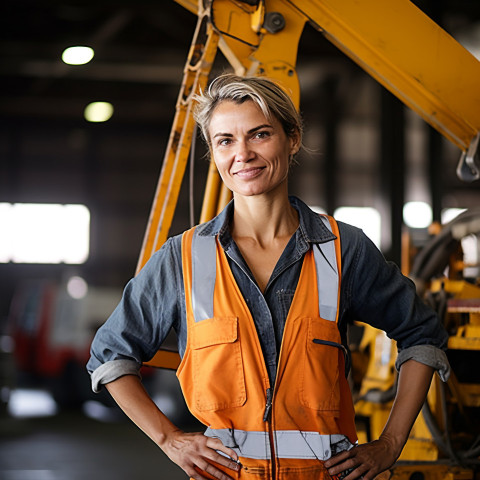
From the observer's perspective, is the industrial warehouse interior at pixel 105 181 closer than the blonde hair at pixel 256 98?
No

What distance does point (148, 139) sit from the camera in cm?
1461

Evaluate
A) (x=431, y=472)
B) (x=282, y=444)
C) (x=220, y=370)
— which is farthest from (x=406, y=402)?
(x=431, y=472)

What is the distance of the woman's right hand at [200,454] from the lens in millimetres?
1564

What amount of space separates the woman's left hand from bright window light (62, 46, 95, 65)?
11802mm

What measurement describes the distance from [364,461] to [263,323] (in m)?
0.38

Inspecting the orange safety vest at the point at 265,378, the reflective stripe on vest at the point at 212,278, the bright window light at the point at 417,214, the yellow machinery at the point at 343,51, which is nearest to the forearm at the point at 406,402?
the orange safety vest at the point at 265,378

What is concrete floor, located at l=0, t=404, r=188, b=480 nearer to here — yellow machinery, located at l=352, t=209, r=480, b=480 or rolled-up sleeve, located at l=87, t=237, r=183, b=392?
yellow machinery, located at l=352, t=209, r=480, b=480

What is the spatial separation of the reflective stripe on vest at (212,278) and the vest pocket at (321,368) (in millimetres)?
36

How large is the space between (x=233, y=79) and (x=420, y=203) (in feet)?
50.0

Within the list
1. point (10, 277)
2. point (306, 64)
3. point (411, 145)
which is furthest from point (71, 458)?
point (411, 145)

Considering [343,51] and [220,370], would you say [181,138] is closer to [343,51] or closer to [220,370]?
[343,51]

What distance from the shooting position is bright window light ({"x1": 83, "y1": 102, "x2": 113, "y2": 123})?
1395 centimetres

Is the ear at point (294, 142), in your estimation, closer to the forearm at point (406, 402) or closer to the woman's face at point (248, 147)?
the woman's face at point (248, 147)

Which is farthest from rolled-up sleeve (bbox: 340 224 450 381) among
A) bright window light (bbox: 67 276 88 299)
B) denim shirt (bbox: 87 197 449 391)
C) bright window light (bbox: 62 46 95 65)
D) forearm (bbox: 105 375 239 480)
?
bright window light (bbox: 62 46 95 65)
